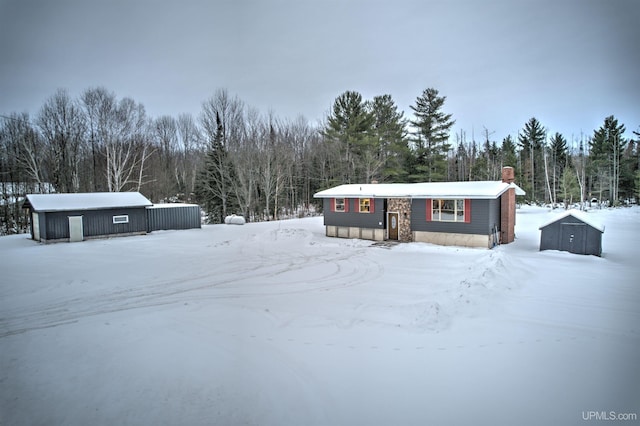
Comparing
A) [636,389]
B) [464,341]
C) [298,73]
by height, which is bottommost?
[464,341]

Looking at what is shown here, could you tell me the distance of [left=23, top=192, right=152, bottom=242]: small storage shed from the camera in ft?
50.3

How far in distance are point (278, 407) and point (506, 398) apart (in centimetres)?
224

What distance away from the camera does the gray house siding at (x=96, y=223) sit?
1534 cm

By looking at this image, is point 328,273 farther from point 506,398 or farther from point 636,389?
point 636,389

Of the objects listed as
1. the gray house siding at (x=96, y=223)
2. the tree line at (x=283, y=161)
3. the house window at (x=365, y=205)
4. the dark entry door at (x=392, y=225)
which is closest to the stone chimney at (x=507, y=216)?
the dark entry door at (x=392, y=225)

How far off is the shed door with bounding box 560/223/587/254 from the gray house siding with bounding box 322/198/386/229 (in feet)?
22.9

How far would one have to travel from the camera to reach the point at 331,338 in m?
4.88

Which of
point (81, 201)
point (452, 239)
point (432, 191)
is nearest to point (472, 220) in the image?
point (452, 239)

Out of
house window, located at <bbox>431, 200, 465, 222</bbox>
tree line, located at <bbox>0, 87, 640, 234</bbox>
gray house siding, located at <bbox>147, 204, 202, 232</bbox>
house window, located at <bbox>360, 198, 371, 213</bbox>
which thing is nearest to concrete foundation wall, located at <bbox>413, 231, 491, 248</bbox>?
house window, located at <bbox>431, 200, 465, 222</bbox>

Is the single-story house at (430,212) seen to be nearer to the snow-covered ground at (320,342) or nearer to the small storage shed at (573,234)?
the small storage shed at (573,234)

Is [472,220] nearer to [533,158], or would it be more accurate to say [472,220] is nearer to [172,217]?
[172,217]

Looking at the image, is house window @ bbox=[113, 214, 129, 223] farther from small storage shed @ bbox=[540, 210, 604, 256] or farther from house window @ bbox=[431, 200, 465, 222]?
small storage shed @ bbox=[540, 210, 604, 256]

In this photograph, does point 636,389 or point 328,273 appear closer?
point 636,389

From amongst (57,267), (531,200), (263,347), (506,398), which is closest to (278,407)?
(263,347)
